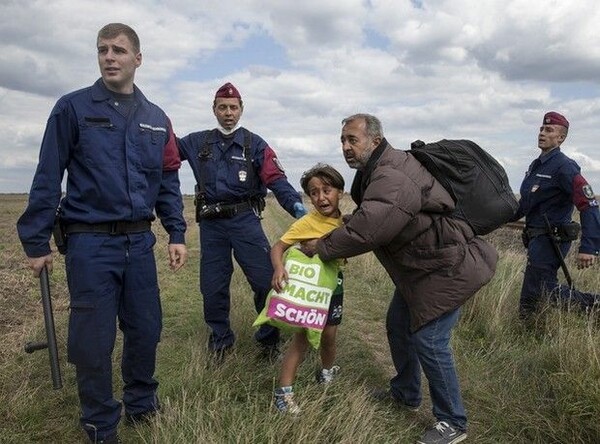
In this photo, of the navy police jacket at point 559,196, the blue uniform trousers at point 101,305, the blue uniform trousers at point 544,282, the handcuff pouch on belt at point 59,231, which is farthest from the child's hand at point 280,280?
the blue uniform trousers at point 544,282

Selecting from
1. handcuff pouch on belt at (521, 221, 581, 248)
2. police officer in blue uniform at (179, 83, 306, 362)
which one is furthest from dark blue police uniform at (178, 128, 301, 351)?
handcuff pouch on belt at (521, 221, 581, 248)

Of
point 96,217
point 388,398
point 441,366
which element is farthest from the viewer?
point 388,398

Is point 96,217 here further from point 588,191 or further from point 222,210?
point 588,191

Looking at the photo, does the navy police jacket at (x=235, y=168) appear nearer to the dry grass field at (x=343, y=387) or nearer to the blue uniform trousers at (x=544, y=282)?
the dry grass field at (x=343, y=387)

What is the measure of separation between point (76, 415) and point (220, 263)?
1623 mm

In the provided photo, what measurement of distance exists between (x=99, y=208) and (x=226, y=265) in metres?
1.66

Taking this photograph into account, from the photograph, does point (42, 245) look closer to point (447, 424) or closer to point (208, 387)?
point (208, 387)

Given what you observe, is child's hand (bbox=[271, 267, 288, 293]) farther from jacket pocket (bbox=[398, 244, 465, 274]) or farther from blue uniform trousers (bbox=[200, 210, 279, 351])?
blue uniform trousers (bbox=[200, 210, 279, 351])

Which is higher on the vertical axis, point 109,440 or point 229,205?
point 229,205

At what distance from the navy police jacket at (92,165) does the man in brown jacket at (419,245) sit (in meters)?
1.19

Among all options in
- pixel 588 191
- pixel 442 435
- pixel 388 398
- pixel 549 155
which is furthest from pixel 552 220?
pixel 442 435

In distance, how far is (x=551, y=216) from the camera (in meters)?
5.50

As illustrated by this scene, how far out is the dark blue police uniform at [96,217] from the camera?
3.04 metres

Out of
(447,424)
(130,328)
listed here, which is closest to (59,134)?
(130,328)
